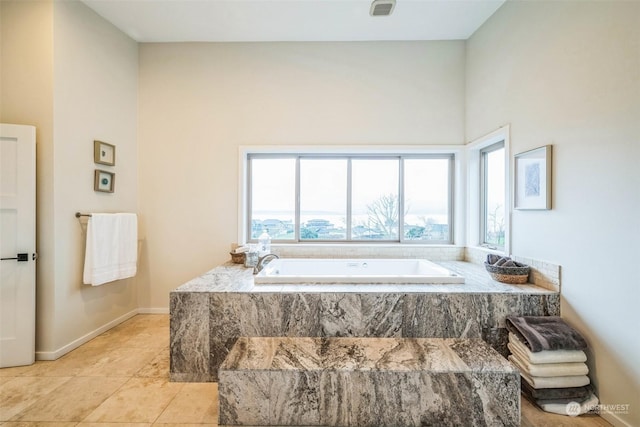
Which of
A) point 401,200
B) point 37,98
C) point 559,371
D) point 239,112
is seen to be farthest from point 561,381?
→ point 37,98

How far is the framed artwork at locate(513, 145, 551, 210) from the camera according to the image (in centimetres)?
210

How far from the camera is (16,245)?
2197 millimetres

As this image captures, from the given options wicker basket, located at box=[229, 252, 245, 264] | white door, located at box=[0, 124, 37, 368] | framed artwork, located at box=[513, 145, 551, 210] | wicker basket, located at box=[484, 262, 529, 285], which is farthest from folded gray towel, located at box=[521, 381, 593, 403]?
white door, located at box=[0, 124, 37, 368]

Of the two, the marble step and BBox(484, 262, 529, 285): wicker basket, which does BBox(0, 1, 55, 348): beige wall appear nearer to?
the marble step

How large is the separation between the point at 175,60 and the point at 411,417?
3.86 meters

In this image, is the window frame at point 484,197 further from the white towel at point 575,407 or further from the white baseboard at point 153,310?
the white baseboard at point 153,310

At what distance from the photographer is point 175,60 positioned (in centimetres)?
325

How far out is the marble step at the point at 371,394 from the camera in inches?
61.7

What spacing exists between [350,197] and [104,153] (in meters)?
2.53

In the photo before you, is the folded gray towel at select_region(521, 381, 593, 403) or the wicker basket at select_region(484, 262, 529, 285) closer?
the folded gray towel at select_region(521, 381, 593, 403)

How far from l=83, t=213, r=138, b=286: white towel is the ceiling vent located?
301 centimetres

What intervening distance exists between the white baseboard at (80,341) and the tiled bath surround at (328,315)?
114 centimetres

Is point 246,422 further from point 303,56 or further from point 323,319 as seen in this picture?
point 303,56

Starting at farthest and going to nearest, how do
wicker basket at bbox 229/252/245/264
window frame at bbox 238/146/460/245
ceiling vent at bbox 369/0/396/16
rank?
window frame at bbox 238/146/460/245, wicker basket at bbox 229/252/245/264, ceiling vent at bbox 369/0/396/16
